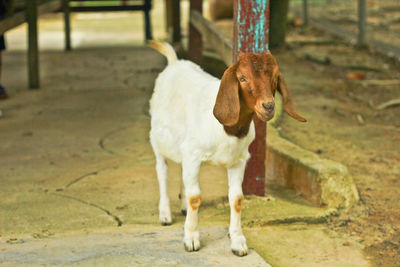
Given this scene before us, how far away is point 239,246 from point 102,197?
4.84ft

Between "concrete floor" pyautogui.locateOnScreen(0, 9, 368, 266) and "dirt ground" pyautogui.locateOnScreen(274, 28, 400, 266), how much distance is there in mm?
249

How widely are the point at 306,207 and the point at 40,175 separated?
2.24 metres

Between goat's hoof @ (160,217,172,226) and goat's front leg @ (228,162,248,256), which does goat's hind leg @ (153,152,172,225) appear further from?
goat's front leg @ (228,162,248,256)

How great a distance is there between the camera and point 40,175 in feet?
16.9

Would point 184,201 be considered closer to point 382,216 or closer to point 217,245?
point 217,245

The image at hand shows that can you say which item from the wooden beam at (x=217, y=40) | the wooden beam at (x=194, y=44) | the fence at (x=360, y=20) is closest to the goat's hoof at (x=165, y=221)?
the wooden beam at (x=217, y=40)

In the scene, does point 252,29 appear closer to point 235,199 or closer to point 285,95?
point 285,95

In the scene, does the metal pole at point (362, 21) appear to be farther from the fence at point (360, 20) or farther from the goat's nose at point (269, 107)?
the goat's nose at point (269, 107)

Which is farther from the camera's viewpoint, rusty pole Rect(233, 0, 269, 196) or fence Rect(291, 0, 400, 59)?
fence Rect(291, 0, 400, 59)

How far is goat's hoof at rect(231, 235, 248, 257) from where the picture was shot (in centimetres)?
355

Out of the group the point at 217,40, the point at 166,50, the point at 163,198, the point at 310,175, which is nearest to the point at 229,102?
the point at 163,198

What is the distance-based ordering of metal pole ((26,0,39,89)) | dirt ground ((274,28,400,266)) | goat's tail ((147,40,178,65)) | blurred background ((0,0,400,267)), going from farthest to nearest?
metal pole ((26,0,39,89)), goat's tail ((147,40,178,65)), dirt ground ((274,28,400,266)), blurred background ((0,0,400,267))

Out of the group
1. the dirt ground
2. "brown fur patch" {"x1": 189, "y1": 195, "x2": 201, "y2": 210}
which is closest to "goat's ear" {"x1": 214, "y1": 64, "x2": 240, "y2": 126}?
"brown fur patch" {"x1": 189, "y1": 195, "x2": 201, "y2": 210}

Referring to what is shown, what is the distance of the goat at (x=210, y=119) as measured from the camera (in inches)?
Result: 125
